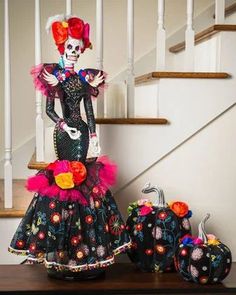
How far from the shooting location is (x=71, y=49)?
1.60m

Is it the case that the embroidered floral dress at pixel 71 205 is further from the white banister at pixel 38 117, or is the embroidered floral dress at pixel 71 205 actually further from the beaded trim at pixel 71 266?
the white banister at pixel 38 117

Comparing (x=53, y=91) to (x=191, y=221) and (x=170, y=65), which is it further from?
(x=170, y=65)

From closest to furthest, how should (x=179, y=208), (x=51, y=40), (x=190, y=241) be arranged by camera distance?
1. (x=190, y=241)
2. (x=179, y=208)
3. (x=51, y=40)

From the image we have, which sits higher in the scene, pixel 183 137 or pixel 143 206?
pixel 183 137

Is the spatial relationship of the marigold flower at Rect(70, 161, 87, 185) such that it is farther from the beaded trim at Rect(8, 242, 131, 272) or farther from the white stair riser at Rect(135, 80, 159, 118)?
the white stair riser at Rect(135, 80, 159, 118)

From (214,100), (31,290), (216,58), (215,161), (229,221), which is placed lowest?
(31,290)

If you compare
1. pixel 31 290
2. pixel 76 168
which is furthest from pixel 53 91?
pixel 31 290

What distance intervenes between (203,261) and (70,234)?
1.29ft

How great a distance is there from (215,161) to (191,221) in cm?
23

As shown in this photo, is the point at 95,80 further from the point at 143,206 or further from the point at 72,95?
the point at 143,206

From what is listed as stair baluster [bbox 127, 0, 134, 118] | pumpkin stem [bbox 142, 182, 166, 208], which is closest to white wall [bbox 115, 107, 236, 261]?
pumpkin stem [bbox 142, 182, 166, 208]

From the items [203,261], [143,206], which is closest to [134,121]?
[143,206]

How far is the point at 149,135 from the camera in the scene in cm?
183

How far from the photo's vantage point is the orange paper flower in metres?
1.75
